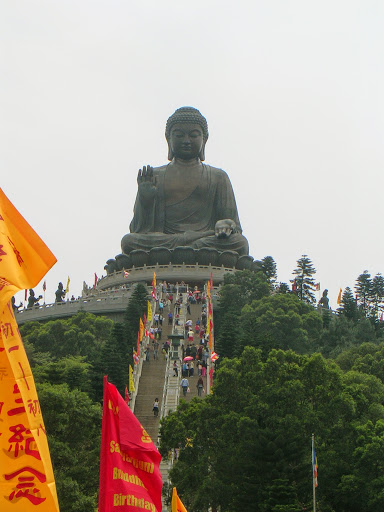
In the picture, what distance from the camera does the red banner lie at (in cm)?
633

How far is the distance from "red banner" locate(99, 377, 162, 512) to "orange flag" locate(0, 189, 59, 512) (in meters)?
1.64

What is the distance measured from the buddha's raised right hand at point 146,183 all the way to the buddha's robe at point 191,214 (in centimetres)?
45

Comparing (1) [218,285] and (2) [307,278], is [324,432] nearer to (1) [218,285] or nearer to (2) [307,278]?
(1) [218,285]

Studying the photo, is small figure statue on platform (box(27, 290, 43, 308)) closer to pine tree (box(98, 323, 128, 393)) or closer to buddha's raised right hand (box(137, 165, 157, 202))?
buddha's raised right hand (box(137, 165, 157, 202))

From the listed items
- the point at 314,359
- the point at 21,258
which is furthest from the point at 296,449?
the point at 21,258

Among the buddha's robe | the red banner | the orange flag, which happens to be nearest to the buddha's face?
the buddha's robe

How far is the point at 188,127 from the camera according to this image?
1982 inches

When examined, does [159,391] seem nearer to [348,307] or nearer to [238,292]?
[238,292]

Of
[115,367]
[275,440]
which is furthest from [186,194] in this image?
[275,440]

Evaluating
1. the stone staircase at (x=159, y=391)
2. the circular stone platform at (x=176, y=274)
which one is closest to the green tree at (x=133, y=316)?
the stone staircase at (x=159, y=391)

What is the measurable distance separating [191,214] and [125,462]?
44468 millimetres

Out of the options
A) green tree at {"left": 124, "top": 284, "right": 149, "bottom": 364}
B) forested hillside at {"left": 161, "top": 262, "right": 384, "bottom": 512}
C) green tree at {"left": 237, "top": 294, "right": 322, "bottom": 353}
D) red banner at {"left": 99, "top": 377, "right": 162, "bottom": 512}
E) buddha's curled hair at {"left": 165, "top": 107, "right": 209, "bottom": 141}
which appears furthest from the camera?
buddha's curled hair at {"left": 165, "top": 107, "right": 209, "bottom": 141}

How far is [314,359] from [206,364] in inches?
297

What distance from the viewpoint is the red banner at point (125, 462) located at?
249 inches
